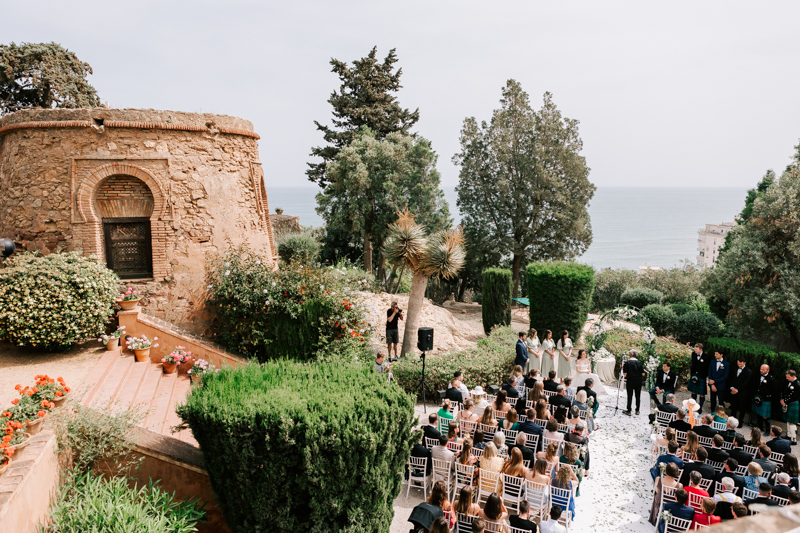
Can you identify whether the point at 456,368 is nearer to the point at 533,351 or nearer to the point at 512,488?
the point at 533,351

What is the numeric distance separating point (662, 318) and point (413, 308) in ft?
42.6

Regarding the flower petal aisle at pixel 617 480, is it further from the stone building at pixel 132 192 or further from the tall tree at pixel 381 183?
the tall tree at pixel 381 183

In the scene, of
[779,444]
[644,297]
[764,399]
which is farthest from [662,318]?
[779,444]

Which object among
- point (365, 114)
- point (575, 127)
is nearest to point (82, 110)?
point (365, 114)

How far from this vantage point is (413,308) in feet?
47.9

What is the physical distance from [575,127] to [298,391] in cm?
2774

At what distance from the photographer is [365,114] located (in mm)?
33188

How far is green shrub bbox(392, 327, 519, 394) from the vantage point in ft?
41.1

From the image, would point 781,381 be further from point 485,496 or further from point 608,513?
point 485,496

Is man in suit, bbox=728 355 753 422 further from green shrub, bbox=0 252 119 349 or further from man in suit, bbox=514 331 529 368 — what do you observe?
green shrub, bbox=0 252 119 349

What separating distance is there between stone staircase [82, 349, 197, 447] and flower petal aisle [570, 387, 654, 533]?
23.1 ft

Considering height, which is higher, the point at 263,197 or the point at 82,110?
the point at 82,110

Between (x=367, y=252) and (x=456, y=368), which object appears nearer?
(x=456, y=368)

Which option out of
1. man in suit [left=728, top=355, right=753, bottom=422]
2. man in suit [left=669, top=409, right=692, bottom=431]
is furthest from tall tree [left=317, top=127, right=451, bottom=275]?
man in suit [left=669, top=409, right=692, bottom=431]
